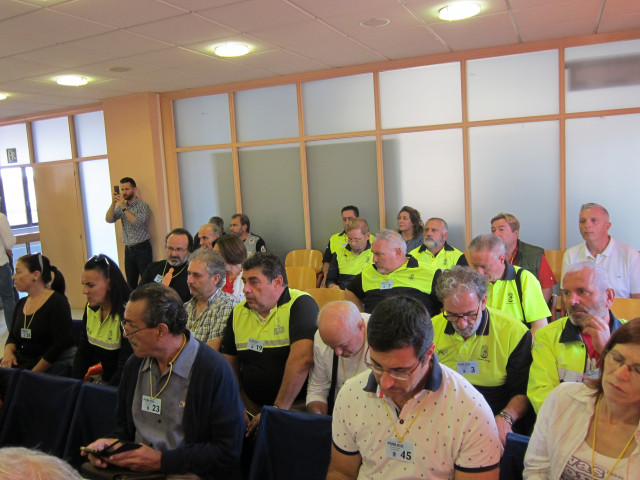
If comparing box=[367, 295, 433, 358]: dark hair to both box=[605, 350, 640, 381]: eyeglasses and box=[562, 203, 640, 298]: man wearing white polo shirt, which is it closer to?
box=[605, 350, 640, 381]: eyeglasses

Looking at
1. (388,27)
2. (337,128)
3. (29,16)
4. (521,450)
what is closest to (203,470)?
(521,450)

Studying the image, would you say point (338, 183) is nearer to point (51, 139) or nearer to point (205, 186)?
point (205, 186)

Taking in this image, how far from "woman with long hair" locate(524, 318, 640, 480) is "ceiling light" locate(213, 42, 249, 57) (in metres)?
4.09

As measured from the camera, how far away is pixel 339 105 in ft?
20.2

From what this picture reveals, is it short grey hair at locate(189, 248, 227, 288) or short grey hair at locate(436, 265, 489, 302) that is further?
short grey hair at locate(189, 248, 227, 288)

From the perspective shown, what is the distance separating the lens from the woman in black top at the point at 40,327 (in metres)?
3.50

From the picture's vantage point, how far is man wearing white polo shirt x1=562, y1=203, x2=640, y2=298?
12.9 feet

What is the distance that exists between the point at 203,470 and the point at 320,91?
5.08 m

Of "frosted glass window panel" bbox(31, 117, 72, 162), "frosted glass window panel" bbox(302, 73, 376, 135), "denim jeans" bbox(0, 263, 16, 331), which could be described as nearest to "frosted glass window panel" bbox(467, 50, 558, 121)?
"frosted glass window panel" bbox(302, 73, 376, 135)

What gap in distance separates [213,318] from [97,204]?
5586 mm

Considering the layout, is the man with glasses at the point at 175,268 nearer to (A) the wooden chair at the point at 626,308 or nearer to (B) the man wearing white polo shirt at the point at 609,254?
(A) the wooden chair at the point at 626,308

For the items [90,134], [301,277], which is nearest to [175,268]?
[301,277]

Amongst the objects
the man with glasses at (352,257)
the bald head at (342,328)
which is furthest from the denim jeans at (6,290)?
the bald head at (342,328)

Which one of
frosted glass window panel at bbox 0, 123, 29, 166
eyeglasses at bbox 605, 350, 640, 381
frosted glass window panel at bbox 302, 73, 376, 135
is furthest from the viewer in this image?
frosted glass window panel at bbox 0, 123, 29, 166
